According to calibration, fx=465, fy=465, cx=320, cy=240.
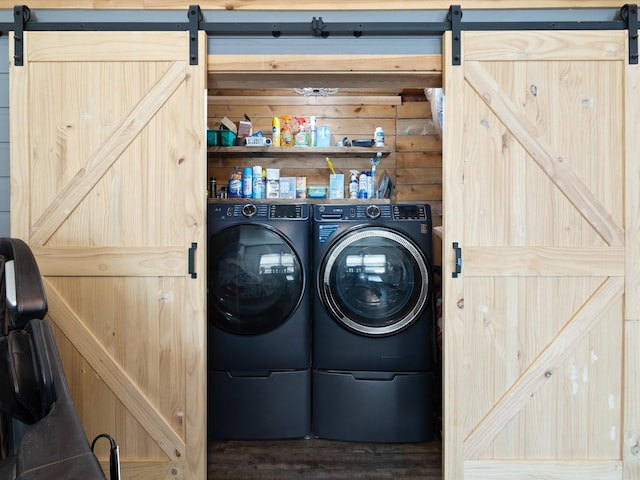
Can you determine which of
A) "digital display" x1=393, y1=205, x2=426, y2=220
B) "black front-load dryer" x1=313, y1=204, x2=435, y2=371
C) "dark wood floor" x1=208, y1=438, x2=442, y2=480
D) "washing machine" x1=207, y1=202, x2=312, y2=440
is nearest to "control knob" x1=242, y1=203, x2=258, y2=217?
"washing machine" x1=207, y1=202, x2=312, y2=440

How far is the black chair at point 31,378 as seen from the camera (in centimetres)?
94

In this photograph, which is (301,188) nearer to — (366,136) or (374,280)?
(366,136)

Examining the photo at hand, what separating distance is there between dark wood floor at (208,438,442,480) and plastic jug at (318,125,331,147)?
1.91 m

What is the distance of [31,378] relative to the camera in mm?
1113

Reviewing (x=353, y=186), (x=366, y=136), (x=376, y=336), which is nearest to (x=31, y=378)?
(x=376, y=336)

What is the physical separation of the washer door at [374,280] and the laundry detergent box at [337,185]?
954 millimetres

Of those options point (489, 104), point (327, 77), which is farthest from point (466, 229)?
point (327, 77)

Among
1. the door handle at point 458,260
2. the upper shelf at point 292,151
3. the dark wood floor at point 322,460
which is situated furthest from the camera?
the upper shelf at point 292,151

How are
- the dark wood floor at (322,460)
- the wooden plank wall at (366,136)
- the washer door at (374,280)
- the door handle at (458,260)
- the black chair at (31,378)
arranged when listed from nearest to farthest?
the black chair at (31,378)
the door handle at (458,260)
the dark wood floor at (322,460)
the washer door at (374,280)
the wooden plank wall at (366,136)

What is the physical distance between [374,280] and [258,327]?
0.63m

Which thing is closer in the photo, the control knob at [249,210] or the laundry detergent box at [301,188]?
the control knob at [249,210]

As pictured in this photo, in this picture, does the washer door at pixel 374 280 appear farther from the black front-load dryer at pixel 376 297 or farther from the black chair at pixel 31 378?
the black chair at pixel 31 378

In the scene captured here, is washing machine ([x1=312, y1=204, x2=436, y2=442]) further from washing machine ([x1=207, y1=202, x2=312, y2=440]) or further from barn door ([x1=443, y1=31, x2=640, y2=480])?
barn door ([x1=443, y1=31, x2=640, y2=480])

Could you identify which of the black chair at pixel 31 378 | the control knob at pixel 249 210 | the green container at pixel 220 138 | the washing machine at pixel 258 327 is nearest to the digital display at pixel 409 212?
the washing machine at pixel 258 327
